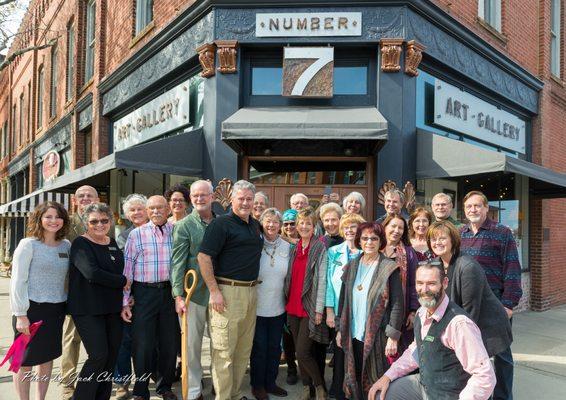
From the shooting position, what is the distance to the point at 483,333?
3193 mm

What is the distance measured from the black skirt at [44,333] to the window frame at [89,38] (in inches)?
418

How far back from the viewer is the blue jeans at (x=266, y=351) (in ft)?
13.5

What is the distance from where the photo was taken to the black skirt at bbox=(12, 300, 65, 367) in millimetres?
3517

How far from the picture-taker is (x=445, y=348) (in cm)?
269

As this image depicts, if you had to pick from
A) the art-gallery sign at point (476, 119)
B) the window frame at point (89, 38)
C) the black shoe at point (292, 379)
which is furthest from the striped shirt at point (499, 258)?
the window frame at point (89, 38)

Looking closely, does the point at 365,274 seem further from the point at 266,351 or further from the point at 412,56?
the point at 412,56

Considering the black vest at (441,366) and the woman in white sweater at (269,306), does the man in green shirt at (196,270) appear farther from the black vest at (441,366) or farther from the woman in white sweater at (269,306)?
the black vest at (441,366)

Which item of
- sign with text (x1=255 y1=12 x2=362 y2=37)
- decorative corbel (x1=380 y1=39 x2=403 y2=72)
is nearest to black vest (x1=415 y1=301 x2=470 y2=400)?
decorative corbel (x1=380 y1=39 x2=403 y2=72)

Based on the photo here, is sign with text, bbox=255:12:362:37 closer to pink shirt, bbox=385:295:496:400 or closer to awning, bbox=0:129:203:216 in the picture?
awning, bbox=0:129:203:216

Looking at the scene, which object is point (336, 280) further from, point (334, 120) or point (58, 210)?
point (334, 120)

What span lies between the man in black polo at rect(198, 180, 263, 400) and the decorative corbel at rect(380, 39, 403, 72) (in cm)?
377

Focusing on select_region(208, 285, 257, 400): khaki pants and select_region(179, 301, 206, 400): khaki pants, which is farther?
select_region(179, 301, 206, 400): khaki pants

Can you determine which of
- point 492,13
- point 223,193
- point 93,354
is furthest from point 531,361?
point 492,13

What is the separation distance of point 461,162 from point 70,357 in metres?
5.22
